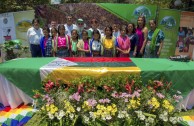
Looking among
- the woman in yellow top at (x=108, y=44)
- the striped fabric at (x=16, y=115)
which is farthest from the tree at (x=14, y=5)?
the striped fabric at (x=16, y=115)

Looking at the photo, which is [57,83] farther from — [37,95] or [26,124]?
[26,124]

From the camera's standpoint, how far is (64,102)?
140 inches

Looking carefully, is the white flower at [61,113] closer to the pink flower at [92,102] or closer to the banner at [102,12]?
the pink flower at [92,102]

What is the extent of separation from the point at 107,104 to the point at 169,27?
6.60 meters

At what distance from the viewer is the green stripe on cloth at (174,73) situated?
13.6 ft

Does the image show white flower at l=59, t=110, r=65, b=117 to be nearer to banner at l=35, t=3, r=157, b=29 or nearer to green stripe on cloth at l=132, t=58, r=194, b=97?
green stripe on cloth at l=132, t=58, r=194, b=97

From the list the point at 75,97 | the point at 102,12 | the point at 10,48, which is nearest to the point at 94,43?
the point at 10,48

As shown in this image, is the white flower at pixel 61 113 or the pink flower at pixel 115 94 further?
the pink flower at pixel 115 94

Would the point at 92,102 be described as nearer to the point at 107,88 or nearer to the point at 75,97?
the point at 75,97

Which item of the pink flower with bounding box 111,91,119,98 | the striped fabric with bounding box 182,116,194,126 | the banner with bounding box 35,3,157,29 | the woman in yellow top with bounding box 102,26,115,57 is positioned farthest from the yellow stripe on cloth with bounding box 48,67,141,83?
the banner with bounding box 35,3,157,29

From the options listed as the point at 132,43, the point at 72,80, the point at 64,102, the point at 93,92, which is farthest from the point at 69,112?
the point at 132,43

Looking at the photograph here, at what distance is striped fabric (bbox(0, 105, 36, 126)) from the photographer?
402 centimetres

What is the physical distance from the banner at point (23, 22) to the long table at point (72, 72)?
5202 mm

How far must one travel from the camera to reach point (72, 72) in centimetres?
407
